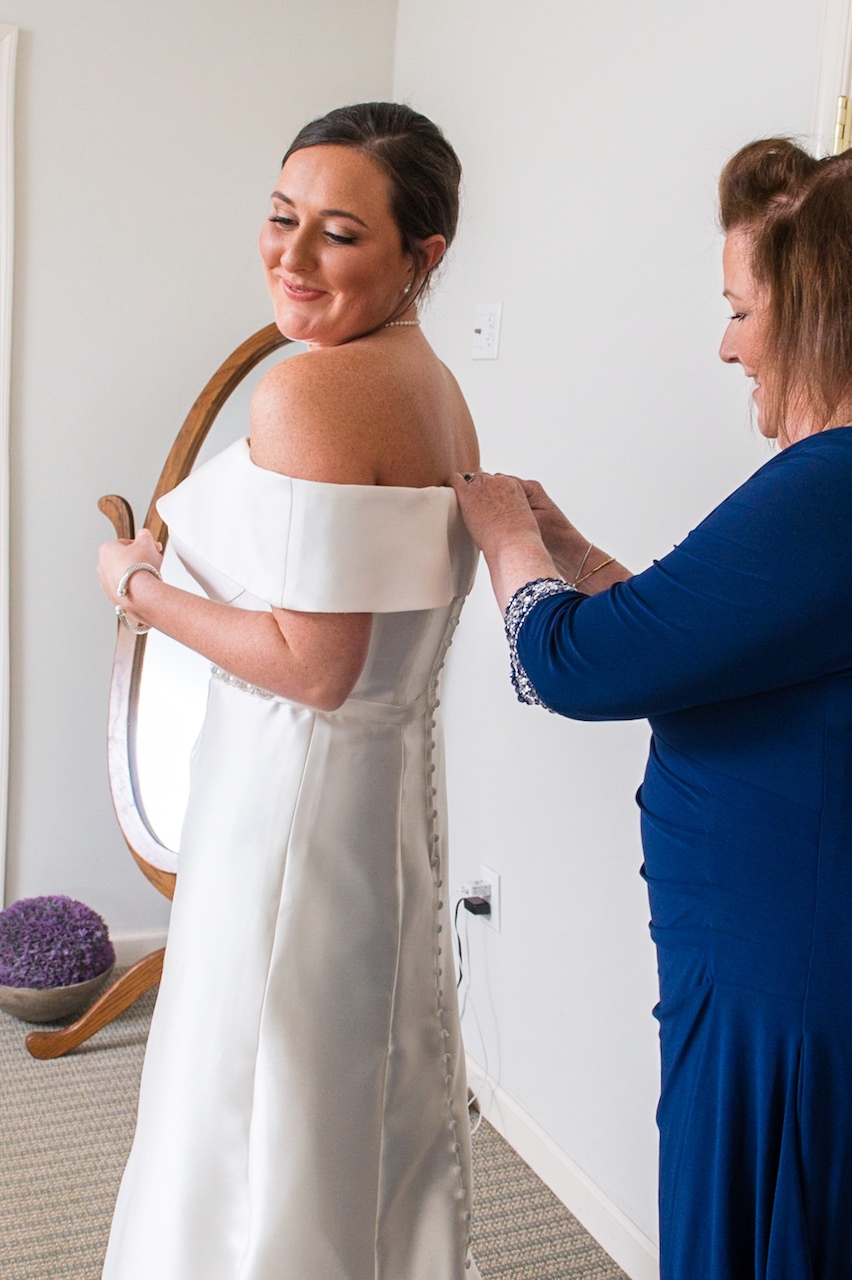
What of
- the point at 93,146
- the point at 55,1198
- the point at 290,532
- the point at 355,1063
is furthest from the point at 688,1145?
the point at 93,146

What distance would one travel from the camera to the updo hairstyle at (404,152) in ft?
4.03

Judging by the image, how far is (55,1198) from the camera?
206 cm

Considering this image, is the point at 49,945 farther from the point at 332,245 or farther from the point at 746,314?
the point at 746,314

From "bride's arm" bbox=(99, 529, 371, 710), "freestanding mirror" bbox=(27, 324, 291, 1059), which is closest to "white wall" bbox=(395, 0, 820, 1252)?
"freestanding mirror" bbox=(27, 324, 291, 1059)

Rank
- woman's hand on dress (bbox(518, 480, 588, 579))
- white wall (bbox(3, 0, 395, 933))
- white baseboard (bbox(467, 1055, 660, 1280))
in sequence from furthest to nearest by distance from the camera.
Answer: white wall (bbox(3, 0, 395, 933)), white baseboard (bbox(467, 1055, 660, 1280)), woman's hand on dress (bbox(518, 480, 588, 579))

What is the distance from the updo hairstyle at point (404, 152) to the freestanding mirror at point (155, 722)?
1.29 meters

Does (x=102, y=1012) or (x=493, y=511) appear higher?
(x=493, y=511)

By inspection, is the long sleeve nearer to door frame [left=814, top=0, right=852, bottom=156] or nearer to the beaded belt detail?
the beaded belt detail

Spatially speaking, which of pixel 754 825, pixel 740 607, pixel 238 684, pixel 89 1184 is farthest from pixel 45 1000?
pixel 740 607

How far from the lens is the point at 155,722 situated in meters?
2.56

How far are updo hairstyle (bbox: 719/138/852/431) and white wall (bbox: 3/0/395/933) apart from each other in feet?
6.53

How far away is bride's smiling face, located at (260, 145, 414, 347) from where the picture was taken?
122 cm

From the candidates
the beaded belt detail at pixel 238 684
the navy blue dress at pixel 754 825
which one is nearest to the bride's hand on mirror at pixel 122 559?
the beaded belt detail at pixel 238 684

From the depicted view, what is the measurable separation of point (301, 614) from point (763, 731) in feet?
1.52
